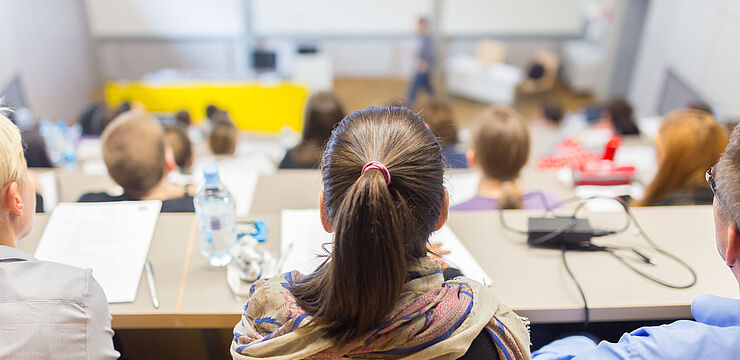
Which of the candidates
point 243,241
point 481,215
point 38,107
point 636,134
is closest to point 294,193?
point 243,241

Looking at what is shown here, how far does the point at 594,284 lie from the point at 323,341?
2.32 ft

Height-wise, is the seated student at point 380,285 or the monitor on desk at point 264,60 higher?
the seated student at point 380,285

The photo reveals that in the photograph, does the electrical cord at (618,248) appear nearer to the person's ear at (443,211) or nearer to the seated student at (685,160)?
the person's ear at (443,211)

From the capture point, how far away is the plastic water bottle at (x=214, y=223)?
4.67 ft

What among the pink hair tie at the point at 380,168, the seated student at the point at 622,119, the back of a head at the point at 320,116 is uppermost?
the pink hair tie at the point at 380,168

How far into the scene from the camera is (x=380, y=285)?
90 centimetres

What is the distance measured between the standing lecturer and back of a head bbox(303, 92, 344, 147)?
323cm

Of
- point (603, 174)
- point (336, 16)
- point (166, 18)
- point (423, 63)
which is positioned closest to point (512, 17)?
point (423, 63)

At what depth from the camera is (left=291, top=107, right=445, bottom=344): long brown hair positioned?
886 millimetres

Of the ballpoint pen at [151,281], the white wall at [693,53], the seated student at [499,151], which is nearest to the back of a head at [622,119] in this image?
the white wall at [693,53]

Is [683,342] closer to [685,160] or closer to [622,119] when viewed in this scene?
[685,160]

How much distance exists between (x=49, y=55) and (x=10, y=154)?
5.35m

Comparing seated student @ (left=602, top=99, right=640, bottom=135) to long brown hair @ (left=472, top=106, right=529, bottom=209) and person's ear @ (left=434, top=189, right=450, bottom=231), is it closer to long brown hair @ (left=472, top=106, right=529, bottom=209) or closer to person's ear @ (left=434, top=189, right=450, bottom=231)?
long brown hair @ (left=472, top=106, right=529, bottom=209)

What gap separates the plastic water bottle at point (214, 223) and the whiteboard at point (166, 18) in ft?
18.4
